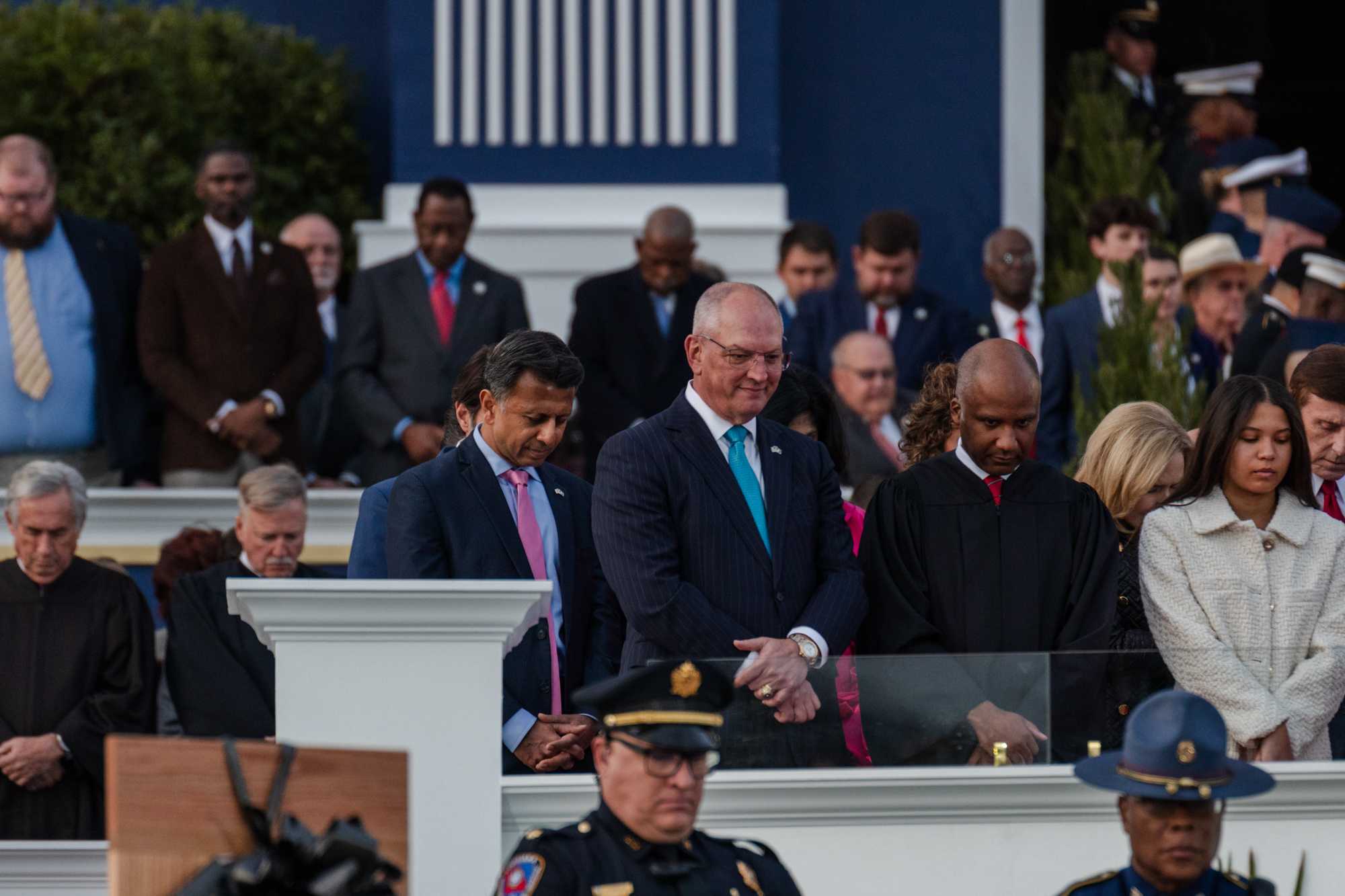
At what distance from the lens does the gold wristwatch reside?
6391mm

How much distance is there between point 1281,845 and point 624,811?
2236 millimetres

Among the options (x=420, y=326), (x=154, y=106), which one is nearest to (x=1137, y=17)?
(x=154, y=106)

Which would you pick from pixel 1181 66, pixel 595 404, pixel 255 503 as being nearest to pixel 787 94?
pixel 1181 66

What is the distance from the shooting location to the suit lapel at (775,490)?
664 cm

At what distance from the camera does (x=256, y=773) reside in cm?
484

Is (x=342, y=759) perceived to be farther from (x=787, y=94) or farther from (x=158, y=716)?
(x=787, y=94)

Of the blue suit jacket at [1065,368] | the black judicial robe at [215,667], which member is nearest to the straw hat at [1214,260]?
the blue suit jacket at [1065,368]

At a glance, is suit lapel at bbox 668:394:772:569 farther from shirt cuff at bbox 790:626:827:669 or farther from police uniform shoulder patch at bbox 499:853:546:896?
police uniform shoulder patch at bbox 499:853:546:896

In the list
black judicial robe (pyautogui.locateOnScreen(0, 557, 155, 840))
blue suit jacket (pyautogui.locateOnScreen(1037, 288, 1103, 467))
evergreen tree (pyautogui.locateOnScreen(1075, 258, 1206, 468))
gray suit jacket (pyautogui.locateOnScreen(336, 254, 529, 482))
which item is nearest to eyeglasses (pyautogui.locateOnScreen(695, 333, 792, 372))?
black judicial robe (pyautogui.locateOnScreen(0, 557, 155, 840))

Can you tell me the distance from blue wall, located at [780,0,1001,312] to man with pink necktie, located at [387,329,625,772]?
759 cm

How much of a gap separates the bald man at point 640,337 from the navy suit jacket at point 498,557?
139 inches

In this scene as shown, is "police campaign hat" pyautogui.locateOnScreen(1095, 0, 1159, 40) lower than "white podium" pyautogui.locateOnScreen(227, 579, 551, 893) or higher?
higher

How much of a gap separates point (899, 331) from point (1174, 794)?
5.83m

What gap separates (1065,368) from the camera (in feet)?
34.7
